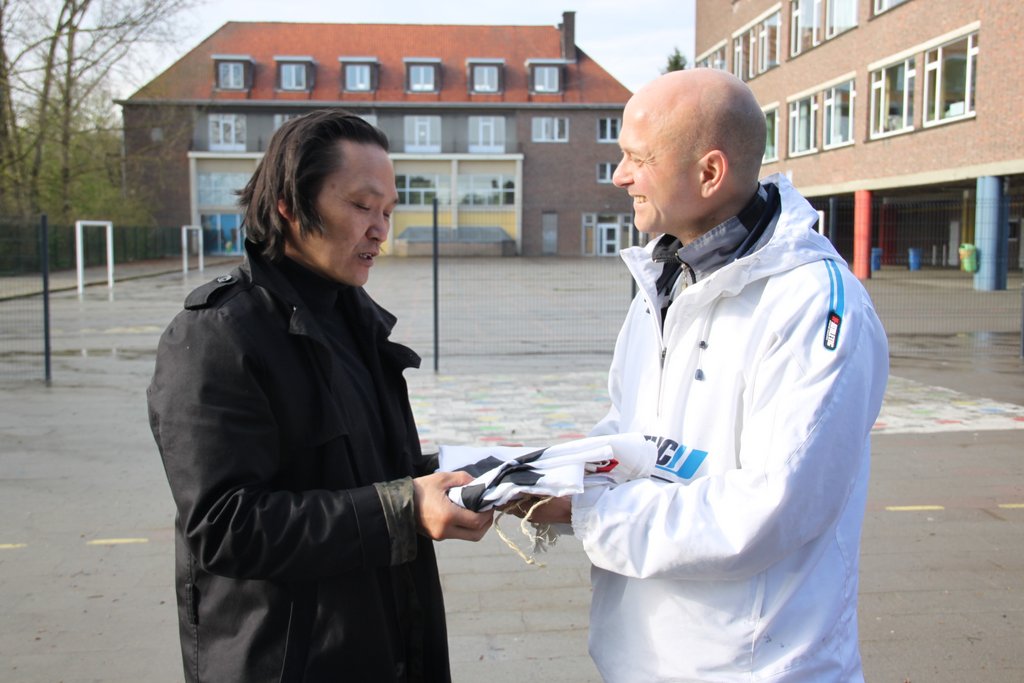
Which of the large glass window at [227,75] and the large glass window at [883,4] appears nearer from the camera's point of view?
the large glass window at [883,4]

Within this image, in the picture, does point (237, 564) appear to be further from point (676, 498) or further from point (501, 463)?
point (676, 498)

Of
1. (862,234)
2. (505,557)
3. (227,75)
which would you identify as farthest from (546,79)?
(505,557)

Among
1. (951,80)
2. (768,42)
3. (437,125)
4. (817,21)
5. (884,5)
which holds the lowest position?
(951,80)

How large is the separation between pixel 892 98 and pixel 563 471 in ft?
99.0

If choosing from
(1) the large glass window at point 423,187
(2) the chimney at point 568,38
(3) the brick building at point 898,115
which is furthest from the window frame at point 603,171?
(3) the brick building at point 898,115

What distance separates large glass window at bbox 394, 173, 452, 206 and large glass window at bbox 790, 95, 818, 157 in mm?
24762

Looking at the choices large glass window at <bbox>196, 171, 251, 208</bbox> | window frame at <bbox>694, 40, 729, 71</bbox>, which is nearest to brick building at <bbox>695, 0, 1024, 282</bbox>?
window frame at <bbox>694, 40, 729, 71</bbox>

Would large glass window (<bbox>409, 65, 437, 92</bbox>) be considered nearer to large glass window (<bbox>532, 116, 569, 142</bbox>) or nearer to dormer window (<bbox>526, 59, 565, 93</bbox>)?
dormer window (<bbox>526, 59, 565, 93</bbox>)

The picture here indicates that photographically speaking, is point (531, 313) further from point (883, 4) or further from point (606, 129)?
point (606, 129)

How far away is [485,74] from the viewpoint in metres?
56.5

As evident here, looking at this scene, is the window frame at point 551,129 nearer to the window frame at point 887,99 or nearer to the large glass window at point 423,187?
the large glass window at point 423,187

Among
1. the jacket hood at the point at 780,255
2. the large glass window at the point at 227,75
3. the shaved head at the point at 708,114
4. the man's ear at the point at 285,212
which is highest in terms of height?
the large glass window at the point at 227,75

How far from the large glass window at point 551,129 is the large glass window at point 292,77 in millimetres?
14121

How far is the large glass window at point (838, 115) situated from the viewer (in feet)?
102
